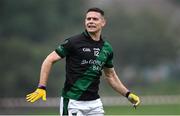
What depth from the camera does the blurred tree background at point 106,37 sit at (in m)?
44.2

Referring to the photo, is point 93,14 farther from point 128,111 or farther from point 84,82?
point 128,111

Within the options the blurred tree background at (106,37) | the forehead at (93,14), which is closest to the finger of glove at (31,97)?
the forehead at (93,14)

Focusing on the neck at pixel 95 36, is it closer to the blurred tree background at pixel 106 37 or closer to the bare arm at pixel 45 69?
the bare arm at pixel 45 69

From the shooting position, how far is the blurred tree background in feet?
145

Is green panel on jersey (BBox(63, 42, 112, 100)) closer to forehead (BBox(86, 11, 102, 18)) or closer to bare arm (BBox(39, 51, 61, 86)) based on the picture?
bare arm (BBox(39, 51, 61, 86))

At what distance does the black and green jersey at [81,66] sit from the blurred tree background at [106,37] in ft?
113

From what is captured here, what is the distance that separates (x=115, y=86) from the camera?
29.4 ft

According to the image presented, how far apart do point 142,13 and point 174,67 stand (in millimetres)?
5887

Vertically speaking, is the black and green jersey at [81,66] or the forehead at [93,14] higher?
the forehead at [93,14]

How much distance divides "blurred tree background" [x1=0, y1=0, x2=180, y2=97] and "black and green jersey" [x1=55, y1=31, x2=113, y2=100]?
34.4 m

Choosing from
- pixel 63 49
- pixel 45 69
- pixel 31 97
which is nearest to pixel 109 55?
pixel 63 49

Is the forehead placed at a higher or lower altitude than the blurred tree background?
higher

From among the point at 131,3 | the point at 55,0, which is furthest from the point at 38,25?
the point at 131,3

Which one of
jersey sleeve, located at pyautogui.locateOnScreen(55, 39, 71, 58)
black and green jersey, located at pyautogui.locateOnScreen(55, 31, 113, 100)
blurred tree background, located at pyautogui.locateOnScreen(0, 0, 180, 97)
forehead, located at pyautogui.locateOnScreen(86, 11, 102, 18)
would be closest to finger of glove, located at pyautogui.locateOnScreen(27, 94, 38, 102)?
black and green jersey, located at pyautogui.locateOnScreen(55, 31, 113, 100)
